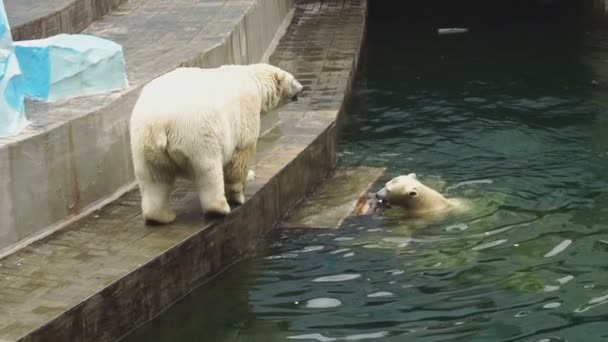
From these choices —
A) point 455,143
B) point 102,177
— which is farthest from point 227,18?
point 102,177

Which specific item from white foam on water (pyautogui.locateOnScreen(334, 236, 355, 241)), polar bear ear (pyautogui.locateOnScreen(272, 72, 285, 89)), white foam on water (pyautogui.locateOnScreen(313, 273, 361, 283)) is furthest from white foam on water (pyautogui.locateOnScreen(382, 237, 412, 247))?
polar bear ear (pyautogui.locateOnScreen(272, 72, 285, 89))

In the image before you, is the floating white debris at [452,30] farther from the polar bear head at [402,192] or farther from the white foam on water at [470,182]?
the polar bear head at [402,192]

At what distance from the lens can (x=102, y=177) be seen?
27.0 ft

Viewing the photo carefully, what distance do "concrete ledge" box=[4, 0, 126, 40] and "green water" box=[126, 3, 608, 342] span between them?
9.88 ft

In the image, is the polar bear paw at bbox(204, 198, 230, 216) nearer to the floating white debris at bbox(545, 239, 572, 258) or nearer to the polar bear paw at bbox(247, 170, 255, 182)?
the polar bear paw at bbox(247, 170, 255, 182)

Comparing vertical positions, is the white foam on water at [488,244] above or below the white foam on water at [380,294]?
below

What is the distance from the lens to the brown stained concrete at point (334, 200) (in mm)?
9281

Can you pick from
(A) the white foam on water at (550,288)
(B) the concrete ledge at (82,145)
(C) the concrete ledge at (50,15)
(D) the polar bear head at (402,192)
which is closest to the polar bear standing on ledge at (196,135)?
(B) the concrete ledge at (82,145)

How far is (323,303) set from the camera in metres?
7.68

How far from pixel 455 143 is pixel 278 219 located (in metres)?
3.23

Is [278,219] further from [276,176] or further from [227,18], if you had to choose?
[227,18]

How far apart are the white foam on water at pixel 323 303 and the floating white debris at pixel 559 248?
1764 millimetres

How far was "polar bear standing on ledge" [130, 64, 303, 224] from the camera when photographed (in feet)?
23.9

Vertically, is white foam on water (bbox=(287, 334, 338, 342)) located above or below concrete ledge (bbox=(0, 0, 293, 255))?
below
